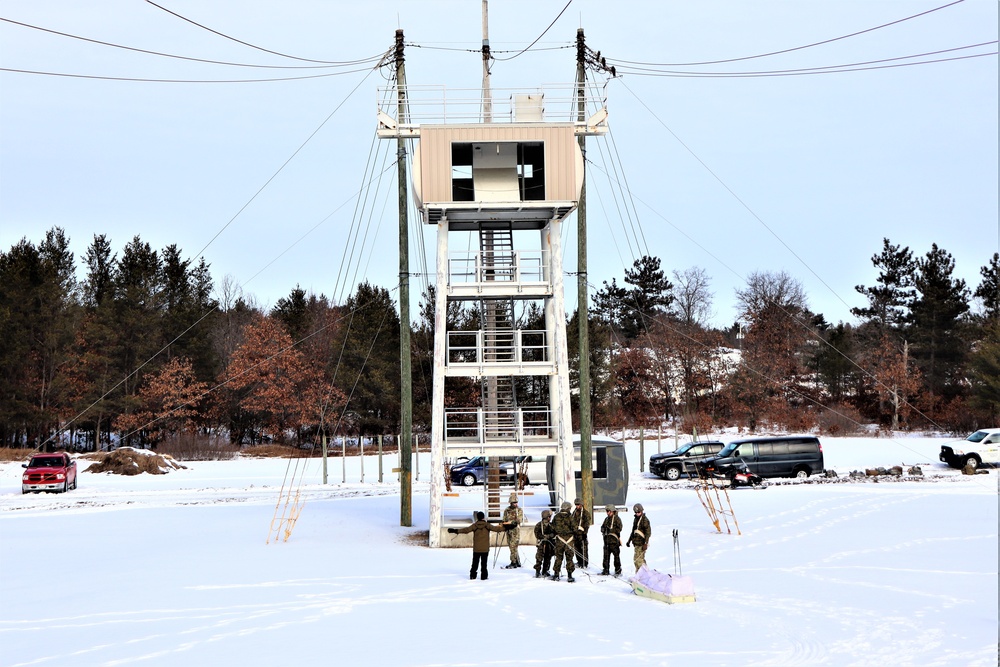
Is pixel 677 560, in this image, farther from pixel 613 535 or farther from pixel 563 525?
pixel 563 525

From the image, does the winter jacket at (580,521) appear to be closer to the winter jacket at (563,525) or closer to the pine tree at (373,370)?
the winter jacket at (563,525)

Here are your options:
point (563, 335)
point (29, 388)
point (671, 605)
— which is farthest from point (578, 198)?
point (29, 388)

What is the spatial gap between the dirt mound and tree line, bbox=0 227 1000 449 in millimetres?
13731

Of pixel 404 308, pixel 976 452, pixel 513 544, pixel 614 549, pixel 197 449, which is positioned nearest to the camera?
pixel 614 549

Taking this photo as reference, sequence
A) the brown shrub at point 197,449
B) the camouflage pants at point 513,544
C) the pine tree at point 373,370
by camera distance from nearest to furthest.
→ the camouflage pants at point 513,544 < the brown shrub at point 197,449 < the pine tree at point 373,370

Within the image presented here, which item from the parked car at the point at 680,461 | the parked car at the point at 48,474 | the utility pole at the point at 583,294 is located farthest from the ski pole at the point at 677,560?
the parked car at the point at 48,474

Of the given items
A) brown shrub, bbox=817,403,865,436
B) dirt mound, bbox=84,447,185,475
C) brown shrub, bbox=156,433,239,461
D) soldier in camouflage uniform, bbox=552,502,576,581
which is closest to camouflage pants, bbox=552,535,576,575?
soldier in camouflage uniform, bbox=552,502,576,581

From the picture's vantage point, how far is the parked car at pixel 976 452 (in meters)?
49.9

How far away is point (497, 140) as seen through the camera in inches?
1198

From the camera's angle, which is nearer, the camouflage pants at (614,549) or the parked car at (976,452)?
the camouflage pants at (614,549)

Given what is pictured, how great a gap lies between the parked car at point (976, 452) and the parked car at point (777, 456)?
25.3ft

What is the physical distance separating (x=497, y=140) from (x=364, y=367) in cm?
4885

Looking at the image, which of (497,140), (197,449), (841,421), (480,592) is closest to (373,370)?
(197,449)

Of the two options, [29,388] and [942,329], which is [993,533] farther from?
[29,388]
